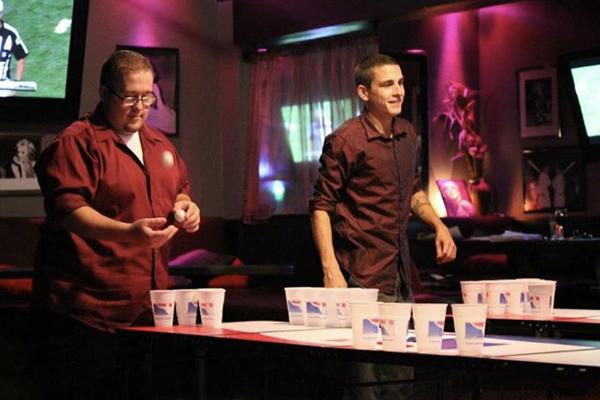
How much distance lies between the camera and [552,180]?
33.6ft

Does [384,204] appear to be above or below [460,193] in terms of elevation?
below

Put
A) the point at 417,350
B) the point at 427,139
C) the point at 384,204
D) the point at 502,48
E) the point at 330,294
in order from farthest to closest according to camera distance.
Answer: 1. the point at 502,48
2. the point at 427,139
3. the point at 384,204
4. the point at 330,294
5. the point at 417,350

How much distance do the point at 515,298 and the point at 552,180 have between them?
6625mm

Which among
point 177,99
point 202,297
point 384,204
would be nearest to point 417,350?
point 202,297

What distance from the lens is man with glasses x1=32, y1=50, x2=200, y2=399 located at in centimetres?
372

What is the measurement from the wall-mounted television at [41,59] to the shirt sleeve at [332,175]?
435 cm

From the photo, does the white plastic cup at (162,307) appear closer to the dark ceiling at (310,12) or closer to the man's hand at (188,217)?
the man's hand at (188,217)

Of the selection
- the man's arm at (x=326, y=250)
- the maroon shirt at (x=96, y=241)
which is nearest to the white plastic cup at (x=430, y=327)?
the maroon shirt at (x=96, y=241)

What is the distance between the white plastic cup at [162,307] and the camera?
3.69m

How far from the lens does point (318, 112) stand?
9.24 m

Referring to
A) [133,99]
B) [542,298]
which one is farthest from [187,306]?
[542,298]

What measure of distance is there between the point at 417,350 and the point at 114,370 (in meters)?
1.26

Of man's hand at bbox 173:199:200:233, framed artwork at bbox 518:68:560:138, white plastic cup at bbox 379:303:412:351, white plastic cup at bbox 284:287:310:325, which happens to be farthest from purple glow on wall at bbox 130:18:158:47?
white plastic cup at bbox 379:303:412:351

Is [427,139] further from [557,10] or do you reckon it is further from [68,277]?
[68,277]
